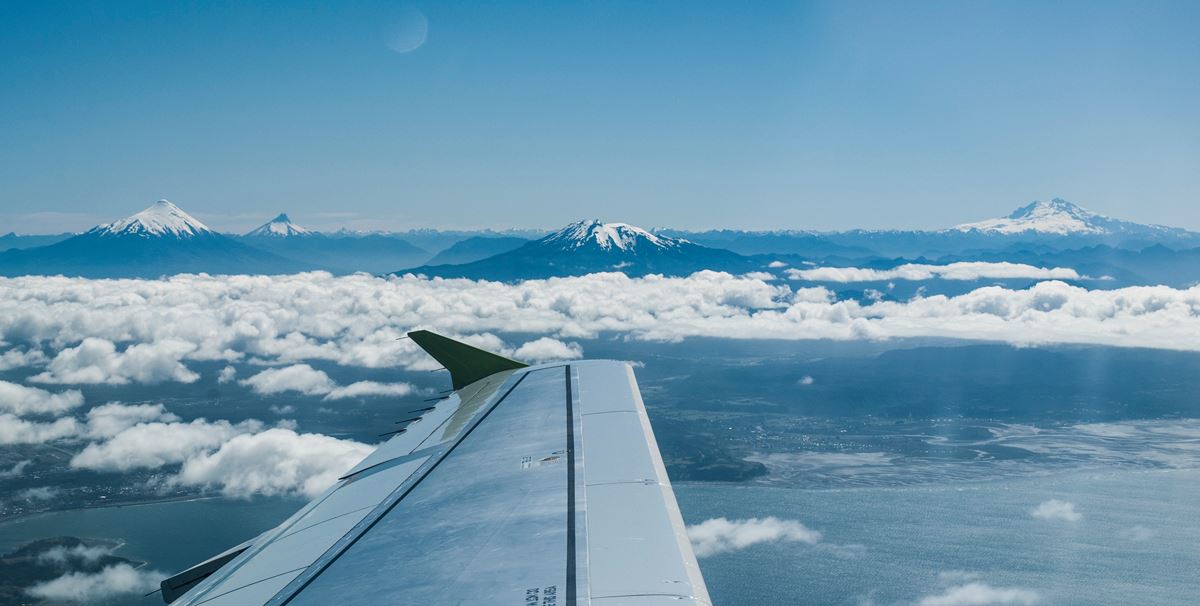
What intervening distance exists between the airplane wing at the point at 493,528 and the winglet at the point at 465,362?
2.98 metres

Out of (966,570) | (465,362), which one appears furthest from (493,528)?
(966,570)

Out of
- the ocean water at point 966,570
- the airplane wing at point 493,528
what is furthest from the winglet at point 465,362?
the ocean water at point 966,570

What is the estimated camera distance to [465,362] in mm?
17594

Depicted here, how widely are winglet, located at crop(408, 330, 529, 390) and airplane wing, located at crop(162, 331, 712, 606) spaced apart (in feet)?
9.79

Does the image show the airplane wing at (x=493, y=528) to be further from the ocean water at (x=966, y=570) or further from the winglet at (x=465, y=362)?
the ocean water at (x=966, y=570)

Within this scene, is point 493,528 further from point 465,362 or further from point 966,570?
point 966,570

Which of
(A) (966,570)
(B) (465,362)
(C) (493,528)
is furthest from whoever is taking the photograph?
(A) (966,570)

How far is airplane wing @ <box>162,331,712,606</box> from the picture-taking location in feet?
19.3

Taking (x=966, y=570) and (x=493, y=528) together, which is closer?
(x=493, y=528)

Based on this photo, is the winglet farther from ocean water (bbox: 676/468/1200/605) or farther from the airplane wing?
ocean water (bbox: 676/468/1200/605)

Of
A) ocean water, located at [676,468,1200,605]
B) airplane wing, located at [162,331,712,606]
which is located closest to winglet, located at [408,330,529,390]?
airplane wing, located at [162,331,712,606]

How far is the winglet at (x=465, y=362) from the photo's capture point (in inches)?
658

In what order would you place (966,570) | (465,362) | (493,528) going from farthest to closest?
(966,570) → (465,362) → (493,528)

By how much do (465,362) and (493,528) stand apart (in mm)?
10270
